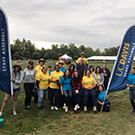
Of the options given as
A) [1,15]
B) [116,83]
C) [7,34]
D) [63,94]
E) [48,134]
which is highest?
[1,15]

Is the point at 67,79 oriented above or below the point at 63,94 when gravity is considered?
above

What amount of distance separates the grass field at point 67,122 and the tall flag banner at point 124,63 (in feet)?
3.37

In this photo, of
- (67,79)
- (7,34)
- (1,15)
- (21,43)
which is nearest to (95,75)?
(67,79)

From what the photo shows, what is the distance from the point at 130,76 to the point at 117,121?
163cm

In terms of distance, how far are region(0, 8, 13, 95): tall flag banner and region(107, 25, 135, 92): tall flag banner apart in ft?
12.0

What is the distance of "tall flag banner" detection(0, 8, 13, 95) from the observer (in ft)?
16.8

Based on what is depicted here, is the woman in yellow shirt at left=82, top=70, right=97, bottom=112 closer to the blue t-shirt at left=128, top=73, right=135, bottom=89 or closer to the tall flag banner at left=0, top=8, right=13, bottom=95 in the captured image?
the blue t-shirt at left=128, top=73, right=135, bottom=89

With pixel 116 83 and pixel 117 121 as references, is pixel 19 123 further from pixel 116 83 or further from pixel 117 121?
pixel 116 83

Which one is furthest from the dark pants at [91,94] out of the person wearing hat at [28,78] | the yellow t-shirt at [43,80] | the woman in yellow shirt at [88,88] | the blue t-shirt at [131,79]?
the person wearing hat at [28,78]

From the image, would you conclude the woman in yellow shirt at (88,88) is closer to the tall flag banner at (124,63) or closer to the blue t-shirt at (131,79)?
the tall flag banner at (124,63)

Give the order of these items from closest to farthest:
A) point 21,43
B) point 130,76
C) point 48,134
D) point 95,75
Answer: point 48,134 < point 130,76 < point 95,75 < point 21,43

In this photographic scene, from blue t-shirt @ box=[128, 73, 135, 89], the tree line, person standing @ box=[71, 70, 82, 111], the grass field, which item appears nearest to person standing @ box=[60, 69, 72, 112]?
person standing @ box=[71, 70, 82, 111]

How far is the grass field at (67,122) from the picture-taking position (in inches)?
177

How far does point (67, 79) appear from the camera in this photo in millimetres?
6215
